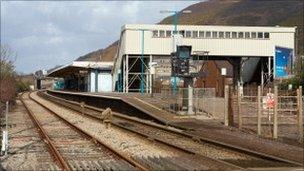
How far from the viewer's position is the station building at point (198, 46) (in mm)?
76438

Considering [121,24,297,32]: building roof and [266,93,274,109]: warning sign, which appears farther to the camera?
[121,24,297,32]: building roof

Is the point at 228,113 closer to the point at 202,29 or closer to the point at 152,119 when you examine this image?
the point at 152,119

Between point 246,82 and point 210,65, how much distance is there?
6.19m

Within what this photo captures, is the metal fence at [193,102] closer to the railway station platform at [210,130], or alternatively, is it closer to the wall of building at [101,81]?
the railway station platform at [210,130]

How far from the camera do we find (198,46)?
78500 mm

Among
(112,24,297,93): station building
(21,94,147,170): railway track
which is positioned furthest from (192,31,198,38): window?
(21,94,147,170): railway track

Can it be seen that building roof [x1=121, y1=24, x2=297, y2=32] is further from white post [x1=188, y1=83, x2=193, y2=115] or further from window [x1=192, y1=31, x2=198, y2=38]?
white post [x1=188, y1=83, x2=193, y2=115]

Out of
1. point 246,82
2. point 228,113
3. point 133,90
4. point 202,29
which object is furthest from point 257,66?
point 228,113

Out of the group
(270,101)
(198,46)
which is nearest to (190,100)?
(270,101)

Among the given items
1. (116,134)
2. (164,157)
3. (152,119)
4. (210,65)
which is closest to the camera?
(164,157)

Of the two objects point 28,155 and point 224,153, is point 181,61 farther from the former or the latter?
point 28,155

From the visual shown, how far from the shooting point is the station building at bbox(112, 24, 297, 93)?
251ft

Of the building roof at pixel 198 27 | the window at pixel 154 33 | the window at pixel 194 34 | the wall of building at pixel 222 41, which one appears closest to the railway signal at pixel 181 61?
the wall of building at pixel 222 41

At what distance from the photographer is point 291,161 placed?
16047mm
